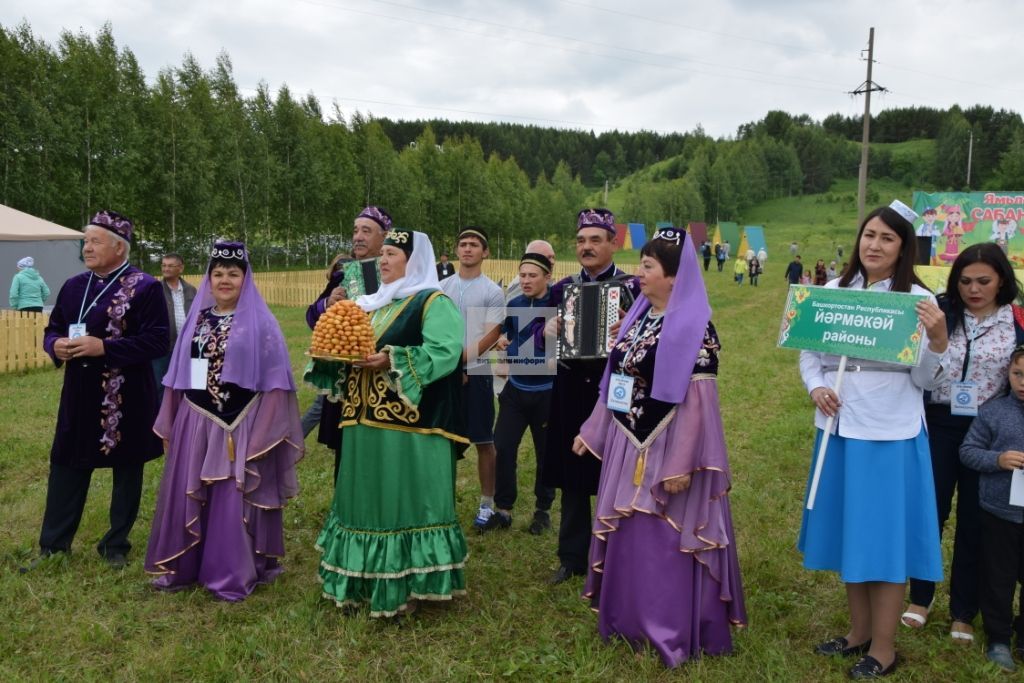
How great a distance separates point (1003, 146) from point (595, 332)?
340 feet

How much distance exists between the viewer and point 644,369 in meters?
3.64

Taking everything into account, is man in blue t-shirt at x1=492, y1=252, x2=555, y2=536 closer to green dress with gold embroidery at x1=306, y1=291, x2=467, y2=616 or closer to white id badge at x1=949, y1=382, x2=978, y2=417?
green dress with gold embroidery at x1=306, y1=291, x2=467, y2=616

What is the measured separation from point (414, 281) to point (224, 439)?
1498 mm

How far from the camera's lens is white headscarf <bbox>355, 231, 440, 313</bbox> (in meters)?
4.21

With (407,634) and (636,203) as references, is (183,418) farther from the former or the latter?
(636,203)

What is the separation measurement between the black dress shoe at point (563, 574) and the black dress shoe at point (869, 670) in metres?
1.73

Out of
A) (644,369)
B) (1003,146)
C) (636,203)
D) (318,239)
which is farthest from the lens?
(1003,146)

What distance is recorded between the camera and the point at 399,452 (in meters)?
4.10

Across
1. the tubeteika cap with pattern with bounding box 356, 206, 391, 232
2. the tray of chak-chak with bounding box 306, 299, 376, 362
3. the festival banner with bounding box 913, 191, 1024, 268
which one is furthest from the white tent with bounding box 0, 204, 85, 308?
the festival banner with bounding box 913, 191, 1024, 268

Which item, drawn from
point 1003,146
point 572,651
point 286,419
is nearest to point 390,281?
point 286,419

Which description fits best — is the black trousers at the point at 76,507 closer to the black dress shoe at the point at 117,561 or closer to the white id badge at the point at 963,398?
the black dress shoe at the point at 117,561

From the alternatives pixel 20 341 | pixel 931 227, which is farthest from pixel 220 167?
pixel 931 227

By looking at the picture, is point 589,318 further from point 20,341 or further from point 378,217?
point 20,341

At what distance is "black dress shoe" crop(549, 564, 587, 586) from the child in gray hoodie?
2222 mm
